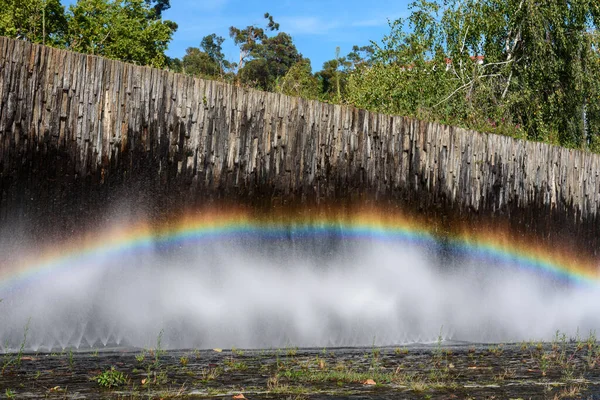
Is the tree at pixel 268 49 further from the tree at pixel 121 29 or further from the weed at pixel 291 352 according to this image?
the weed at pixel 291 352

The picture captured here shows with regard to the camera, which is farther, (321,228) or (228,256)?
(321,228)

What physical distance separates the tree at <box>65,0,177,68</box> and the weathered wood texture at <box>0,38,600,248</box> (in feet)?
88.6

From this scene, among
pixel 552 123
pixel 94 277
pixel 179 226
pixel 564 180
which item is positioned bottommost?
pixel 94 277

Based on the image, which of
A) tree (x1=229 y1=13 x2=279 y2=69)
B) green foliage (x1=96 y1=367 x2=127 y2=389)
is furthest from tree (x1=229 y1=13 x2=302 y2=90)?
green foliage (x1=96 y1=367 x2=127 y2=389)

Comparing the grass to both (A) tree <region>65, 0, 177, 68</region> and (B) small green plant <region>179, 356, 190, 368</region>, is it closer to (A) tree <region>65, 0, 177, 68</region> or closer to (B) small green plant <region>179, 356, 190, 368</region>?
(B) small green plant <region>179, 356, 190, 368</region>

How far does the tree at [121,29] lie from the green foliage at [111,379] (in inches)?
1235

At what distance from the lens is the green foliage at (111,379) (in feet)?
18.6

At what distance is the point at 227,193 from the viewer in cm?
858

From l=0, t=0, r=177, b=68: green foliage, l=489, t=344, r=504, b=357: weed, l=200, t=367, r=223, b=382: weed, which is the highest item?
l=0, t=0, r=177, b=68: green foliage

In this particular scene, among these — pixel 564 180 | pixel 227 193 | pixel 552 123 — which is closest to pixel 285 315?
pixel 227 193

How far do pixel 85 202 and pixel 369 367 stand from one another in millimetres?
3303

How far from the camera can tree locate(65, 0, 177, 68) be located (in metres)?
37.3

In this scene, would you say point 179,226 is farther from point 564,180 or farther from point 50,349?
point 564,180

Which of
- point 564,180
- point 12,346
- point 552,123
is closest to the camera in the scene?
point 12,346
